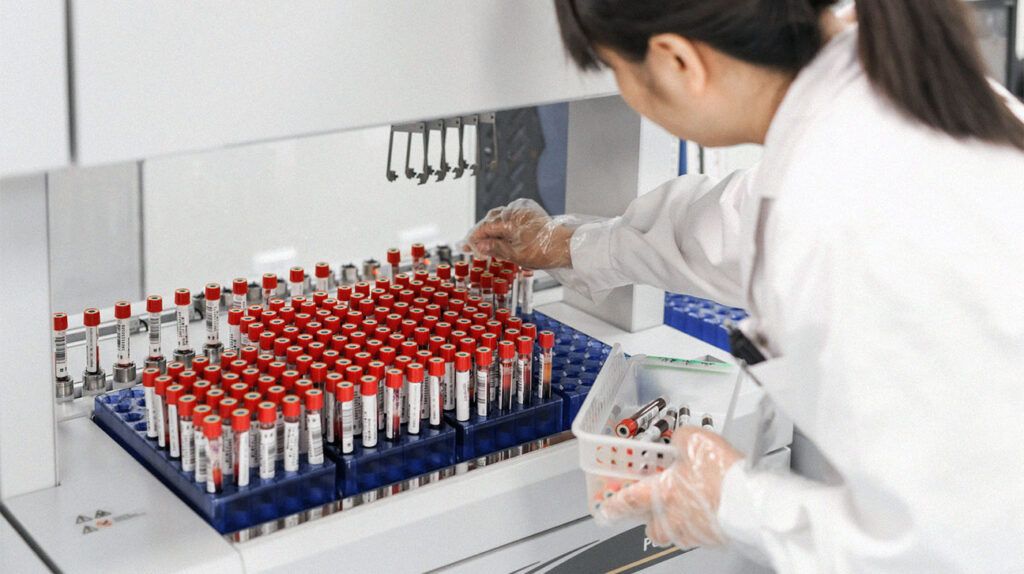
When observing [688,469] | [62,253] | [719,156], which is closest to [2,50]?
[688,469]

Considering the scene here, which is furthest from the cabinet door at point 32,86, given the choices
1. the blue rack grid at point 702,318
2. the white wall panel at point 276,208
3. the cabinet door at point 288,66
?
the white wall panel at point 276,208

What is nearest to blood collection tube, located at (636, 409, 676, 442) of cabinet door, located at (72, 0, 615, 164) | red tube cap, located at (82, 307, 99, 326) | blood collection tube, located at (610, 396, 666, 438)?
blood collection tube, located at (610, 396, 666, 438)

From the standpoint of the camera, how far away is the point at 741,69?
3.67 feet

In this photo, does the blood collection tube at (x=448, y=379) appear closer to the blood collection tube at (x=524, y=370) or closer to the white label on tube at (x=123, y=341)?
the blood collection tube at (x=524, y=370)

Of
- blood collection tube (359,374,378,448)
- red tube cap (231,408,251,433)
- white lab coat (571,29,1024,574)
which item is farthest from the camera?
blood collection tube (359,374,378,448)

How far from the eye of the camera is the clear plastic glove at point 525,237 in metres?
1.81

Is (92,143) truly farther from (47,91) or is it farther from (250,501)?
(250,501)

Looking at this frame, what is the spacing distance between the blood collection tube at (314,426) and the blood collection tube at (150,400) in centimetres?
20

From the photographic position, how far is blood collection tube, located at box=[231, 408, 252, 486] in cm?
135

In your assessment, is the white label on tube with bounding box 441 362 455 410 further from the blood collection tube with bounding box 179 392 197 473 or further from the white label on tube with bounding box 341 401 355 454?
the blood collection tube with bounding box 179 392 197 473

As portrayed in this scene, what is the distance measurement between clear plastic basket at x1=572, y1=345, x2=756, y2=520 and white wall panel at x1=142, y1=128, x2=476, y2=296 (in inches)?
59.9

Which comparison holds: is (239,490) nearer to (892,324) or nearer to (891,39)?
(892,324)

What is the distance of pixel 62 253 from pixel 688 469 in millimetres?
2336

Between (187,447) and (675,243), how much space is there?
0.73 meters
